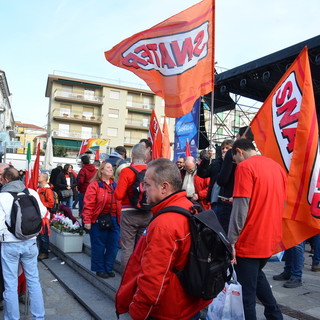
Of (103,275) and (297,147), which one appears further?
(103,275)

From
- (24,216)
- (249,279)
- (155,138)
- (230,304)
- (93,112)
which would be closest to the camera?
(230,304)

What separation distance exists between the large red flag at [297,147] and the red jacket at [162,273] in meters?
1.31

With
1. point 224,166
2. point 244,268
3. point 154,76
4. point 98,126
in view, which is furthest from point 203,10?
point 98,126

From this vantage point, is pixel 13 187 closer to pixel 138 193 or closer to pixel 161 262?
pixel 138 193

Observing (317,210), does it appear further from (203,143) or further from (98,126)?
(98,126)

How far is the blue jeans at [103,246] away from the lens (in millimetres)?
5305

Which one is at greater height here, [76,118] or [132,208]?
[76,118]

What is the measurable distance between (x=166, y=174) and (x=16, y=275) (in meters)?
2.55

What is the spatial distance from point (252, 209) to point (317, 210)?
A: 0.51 meters

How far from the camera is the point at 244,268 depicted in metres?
2.96

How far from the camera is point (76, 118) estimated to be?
2028 inches

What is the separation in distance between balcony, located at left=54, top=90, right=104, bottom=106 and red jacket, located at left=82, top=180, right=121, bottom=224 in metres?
47.8

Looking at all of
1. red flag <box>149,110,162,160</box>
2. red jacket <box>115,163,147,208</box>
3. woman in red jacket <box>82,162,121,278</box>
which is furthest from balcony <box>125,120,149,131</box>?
red jacket <box>115,163,147,208</box>

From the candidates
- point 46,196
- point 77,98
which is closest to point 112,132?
point 77,98
